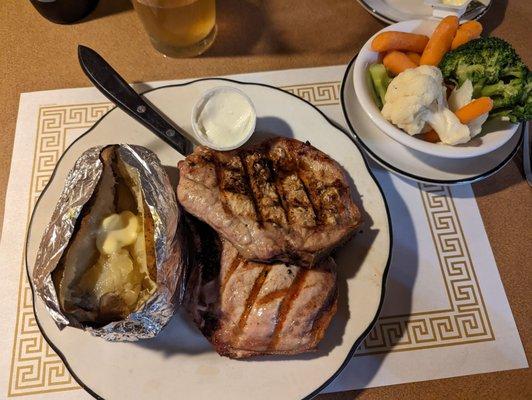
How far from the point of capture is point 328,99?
1636 millimetres

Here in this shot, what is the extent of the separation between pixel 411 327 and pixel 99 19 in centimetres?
161

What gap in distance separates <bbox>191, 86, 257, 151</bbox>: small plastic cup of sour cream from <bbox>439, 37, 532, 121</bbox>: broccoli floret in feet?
2.19

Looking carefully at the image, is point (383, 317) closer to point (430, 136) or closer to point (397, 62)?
point (430, 136)

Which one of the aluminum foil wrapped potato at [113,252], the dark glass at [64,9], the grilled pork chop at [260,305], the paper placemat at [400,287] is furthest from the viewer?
the dark glass at [64,9]

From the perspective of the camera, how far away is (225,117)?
4.52ft

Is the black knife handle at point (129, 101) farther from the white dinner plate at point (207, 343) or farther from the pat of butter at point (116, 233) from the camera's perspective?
the pat of butter at point (116, 233)

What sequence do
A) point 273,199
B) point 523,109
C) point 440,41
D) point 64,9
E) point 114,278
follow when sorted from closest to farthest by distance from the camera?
point 114,278 < point 273,199 < point 523,109 < point 440,41 < point 64,9

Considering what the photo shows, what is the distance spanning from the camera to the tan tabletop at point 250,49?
151 cm

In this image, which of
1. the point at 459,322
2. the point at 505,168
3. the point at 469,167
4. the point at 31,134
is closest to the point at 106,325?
the point at 31,134

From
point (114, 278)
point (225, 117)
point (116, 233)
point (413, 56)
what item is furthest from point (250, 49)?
point (114, 278)

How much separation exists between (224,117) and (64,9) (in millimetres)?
842

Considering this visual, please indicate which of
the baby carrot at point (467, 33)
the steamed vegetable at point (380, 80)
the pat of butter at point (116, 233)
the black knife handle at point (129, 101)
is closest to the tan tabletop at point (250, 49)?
the black knife handle at point (129, 101)

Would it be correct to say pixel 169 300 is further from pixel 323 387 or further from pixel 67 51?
pixel 67 51

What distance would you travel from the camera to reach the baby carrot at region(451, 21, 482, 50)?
4.76 ft
